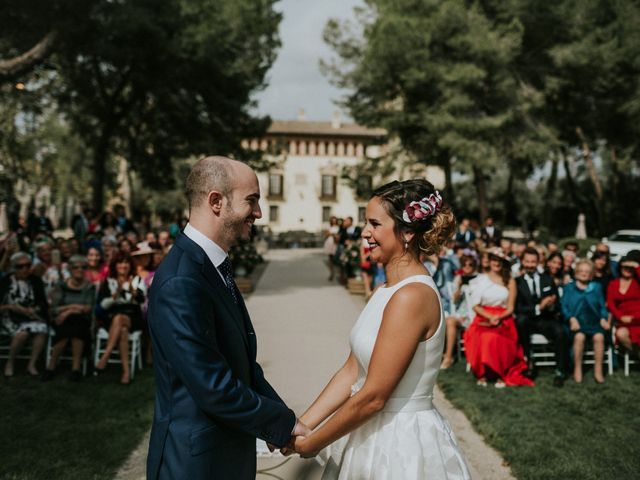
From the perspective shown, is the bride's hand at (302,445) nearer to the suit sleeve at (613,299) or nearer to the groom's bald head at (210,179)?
the groom's bald head at (210,179)

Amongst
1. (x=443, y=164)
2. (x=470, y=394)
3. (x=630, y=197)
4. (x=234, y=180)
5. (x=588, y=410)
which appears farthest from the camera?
(x=630, y=197)

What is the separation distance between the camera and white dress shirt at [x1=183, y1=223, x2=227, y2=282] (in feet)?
7.15

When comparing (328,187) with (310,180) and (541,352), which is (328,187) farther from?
(541,352)

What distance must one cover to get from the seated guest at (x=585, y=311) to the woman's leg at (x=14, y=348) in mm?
7052

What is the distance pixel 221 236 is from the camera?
2.22m

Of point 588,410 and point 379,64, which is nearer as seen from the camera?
point 588,410

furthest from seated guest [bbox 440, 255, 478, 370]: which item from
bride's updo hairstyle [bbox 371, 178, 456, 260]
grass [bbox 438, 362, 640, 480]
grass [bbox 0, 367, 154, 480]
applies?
bride's updo hairstyle [bbox 371, 178, 456, 260]

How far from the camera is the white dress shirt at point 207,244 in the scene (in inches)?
85.8

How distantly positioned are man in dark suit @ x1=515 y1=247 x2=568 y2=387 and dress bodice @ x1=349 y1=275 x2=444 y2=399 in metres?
5.49

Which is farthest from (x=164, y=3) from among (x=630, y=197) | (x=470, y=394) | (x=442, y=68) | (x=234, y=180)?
(x=630, y=197)

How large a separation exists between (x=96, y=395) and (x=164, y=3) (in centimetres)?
1377

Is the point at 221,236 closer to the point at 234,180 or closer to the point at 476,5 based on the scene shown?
the point at 234,180

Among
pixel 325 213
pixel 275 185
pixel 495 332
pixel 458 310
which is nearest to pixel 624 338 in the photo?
pixel 495 332

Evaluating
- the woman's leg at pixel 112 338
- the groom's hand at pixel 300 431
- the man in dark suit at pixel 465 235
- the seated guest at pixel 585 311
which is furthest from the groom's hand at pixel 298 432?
the man in dark suit at pixel 465 235
